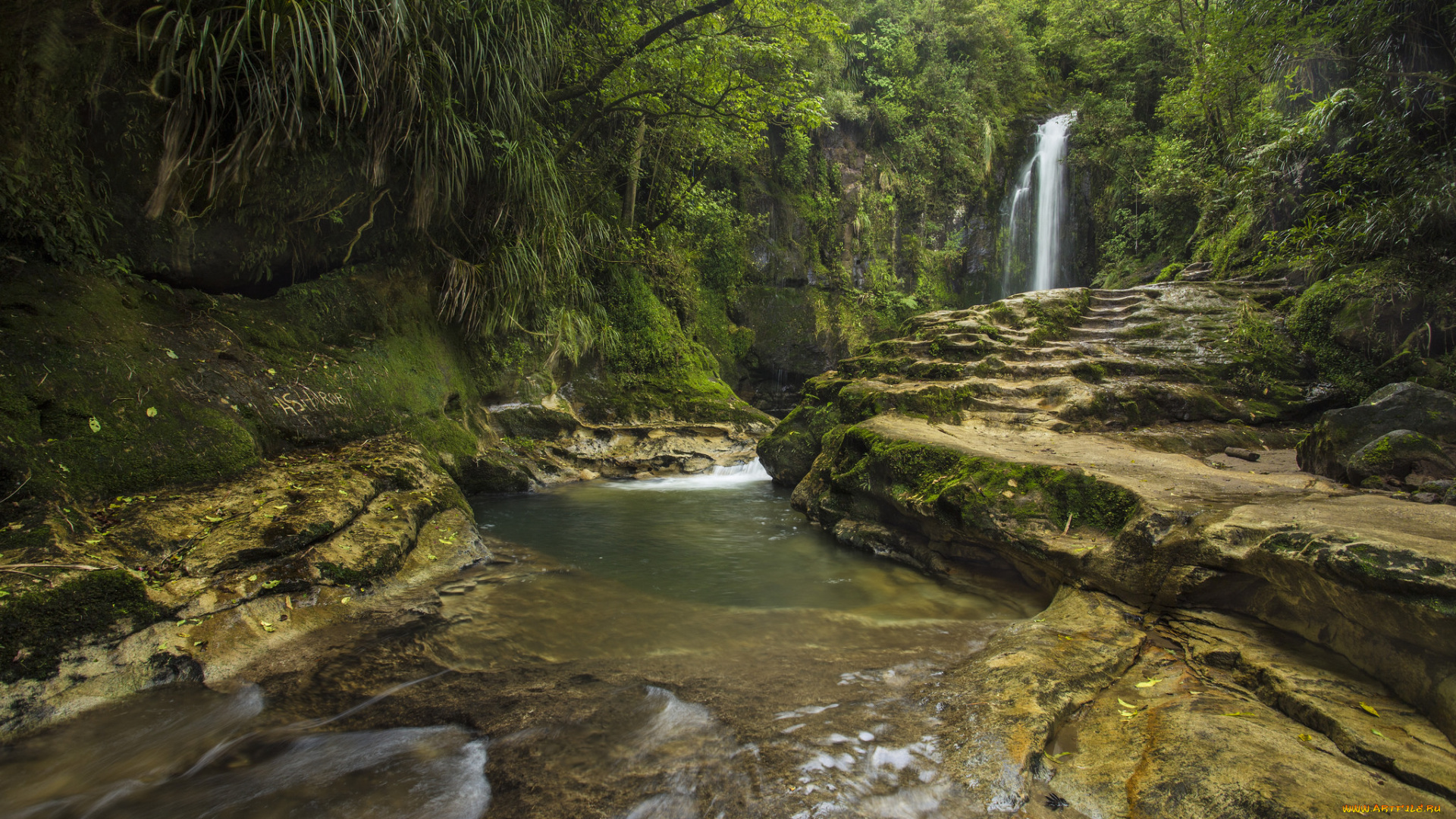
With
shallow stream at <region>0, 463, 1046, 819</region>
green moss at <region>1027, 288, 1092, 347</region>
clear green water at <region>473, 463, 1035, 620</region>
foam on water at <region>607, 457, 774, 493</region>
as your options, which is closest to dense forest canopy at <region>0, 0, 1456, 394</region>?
foam on water at <region>607, 457, 774, 493</region>

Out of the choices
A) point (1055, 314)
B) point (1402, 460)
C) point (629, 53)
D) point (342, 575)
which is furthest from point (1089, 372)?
point (342, 575)

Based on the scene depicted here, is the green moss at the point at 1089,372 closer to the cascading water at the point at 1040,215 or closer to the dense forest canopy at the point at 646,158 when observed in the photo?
the dense forest canopy at the point at 646,158

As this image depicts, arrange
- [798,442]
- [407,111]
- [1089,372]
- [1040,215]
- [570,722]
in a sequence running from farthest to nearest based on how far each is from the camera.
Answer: [1040,215]
[798,442]
[1089,372]
[407,111]
[570,722]

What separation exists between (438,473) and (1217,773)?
513 centimetres

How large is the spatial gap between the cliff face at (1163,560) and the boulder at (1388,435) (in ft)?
0.91

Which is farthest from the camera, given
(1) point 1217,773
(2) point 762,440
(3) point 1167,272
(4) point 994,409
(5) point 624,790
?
(3) point 1167,272

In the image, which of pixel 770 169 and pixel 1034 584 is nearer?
pixel 1034 584

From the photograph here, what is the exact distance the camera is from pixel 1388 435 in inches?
162

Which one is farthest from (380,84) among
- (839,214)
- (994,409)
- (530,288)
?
(839,214)

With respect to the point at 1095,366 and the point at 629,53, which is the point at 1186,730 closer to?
the point at 1095,366

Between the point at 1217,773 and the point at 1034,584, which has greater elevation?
the point at 1217,773

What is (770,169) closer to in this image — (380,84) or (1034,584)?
(380,84)

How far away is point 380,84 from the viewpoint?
473 cm

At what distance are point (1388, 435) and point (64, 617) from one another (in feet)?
24.6
